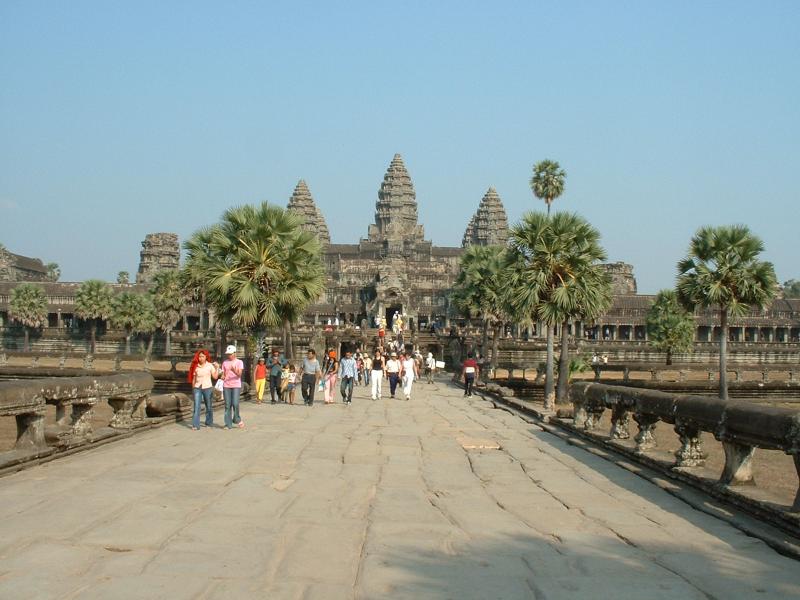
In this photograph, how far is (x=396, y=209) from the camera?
130 m

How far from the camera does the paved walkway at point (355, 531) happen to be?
5750 millimetres

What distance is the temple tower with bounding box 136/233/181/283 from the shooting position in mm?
110750

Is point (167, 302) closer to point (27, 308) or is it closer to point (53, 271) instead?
point (27, 308)

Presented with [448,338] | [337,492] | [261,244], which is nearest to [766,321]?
[448,338]

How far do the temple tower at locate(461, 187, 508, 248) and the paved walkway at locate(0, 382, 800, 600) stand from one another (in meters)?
118

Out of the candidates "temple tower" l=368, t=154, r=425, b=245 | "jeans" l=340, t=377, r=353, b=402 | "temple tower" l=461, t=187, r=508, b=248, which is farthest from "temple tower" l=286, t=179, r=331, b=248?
"jeans" l=340, t=377, r=353, b=402

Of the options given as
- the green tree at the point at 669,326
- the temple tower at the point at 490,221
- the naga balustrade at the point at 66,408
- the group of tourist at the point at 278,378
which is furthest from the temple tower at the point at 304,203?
the naga balustrade at the point at 66,408

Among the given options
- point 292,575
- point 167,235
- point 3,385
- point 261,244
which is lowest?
point 292,575

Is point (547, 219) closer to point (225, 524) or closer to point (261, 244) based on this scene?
point (261, 244)

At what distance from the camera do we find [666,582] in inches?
235

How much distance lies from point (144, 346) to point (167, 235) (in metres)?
38.9

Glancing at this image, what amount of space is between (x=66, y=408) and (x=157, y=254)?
103040mm

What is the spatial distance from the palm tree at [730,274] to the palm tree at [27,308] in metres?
62.7

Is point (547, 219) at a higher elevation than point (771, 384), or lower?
higher
